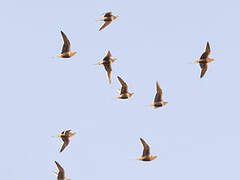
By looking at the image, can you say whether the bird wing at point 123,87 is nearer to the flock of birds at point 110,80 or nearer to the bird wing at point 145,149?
the flock of birds at point 110,80

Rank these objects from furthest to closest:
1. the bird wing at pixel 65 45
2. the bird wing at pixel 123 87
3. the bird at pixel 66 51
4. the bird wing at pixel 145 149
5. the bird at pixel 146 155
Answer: the bird wing at pixel 123 87
the bird at pixel 66 51
the bird at pixel 146 155
the bird wing at pixel 65 45
the bird wing at pixel 145 149

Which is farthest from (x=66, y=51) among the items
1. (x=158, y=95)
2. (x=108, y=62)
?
(x=158, y=95)

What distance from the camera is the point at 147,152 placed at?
99000 millimetres

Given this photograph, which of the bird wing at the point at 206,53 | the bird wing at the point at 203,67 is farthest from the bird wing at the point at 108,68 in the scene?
the bird wing at the point at 206,53

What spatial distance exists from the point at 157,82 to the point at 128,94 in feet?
12.9

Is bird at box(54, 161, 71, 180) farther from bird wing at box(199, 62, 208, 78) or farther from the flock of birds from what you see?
bird wing at box(199, 62, 208, 78)

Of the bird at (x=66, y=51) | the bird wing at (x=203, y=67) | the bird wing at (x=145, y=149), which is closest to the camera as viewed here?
the bird wing at (x=145, y=149)

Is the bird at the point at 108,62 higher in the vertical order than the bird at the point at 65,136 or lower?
higher

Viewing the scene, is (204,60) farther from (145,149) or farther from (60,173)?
(60,173)

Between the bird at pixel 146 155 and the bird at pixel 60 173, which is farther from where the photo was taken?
the bird at pixel 60 173

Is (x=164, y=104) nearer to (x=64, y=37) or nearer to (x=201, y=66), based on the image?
(x=201, y=66)

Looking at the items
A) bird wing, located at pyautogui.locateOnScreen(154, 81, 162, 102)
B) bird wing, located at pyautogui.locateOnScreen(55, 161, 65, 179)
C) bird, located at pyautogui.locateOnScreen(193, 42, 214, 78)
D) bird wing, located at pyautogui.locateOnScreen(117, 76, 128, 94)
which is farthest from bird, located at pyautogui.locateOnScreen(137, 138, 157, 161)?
bird, located at pyautogui.locateOnScreen(193, 42, 214, 78)

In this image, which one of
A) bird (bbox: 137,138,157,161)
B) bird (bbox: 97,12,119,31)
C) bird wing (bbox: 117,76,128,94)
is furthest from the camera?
bird (bbox: 97,12,119,31)

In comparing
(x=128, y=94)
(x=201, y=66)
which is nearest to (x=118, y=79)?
(x=128, y=94)
